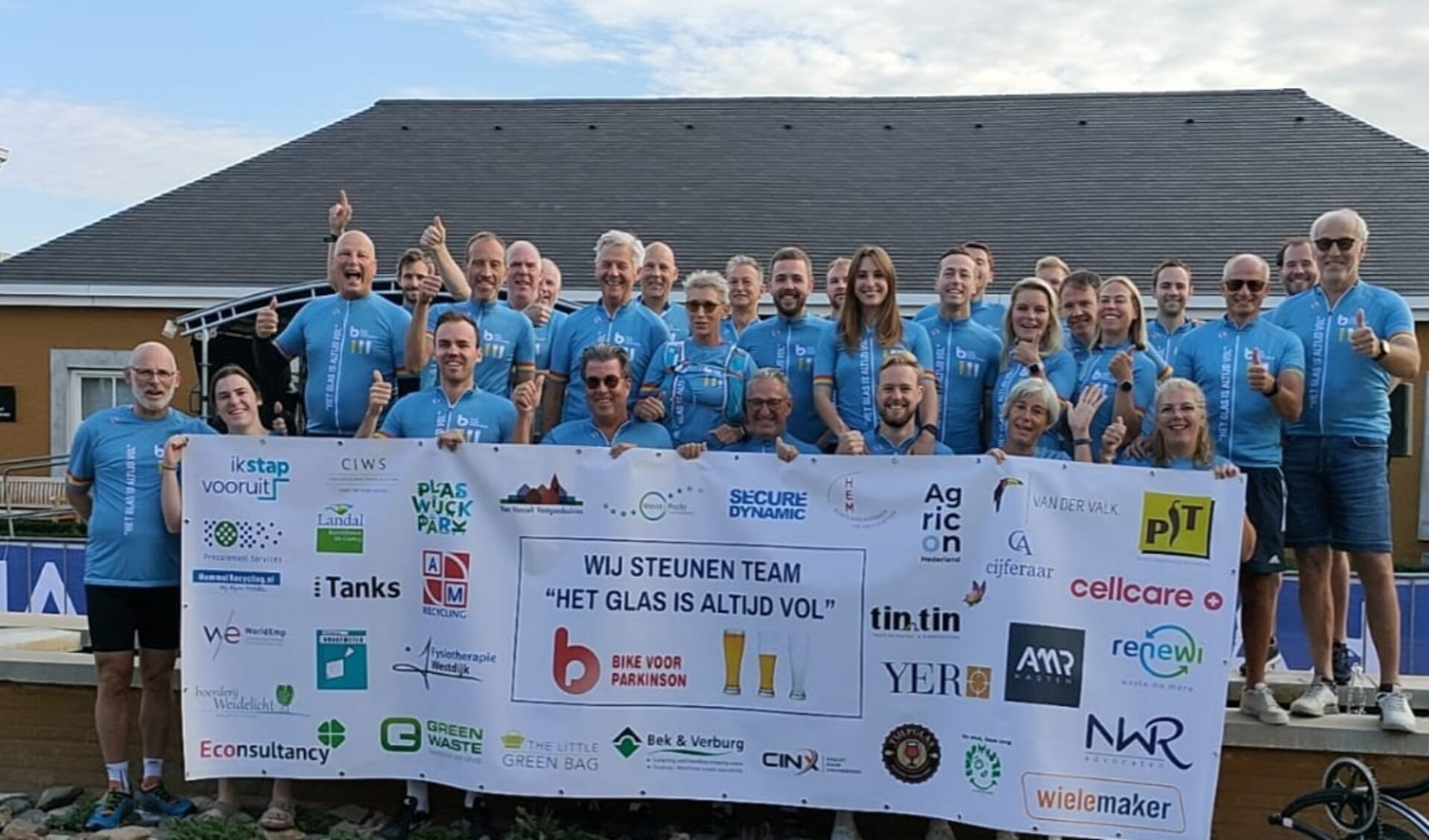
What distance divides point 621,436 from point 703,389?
428 millimetres

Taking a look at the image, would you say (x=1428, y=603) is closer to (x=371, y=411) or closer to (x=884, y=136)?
(x=371, y=411)

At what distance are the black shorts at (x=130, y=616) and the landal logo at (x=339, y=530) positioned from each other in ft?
2.33

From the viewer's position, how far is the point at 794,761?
475 cm

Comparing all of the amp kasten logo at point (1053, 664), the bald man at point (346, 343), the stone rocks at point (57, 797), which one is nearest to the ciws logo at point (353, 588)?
the bald man at point (346, 343)

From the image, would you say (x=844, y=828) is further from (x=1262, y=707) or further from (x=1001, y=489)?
(x=1262, y=707)

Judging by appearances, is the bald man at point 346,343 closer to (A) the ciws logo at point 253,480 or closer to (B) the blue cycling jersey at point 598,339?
(A) the ciws logo at point 253,480

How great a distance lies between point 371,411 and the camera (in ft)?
16.9

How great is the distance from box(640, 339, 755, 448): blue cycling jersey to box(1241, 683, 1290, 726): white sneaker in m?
2.39

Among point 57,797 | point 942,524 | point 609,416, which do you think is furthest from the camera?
point 57,797

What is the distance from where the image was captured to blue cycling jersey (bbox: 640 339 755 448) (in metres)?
5.17

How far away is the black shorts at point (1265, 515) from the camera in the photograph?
16.3 feet

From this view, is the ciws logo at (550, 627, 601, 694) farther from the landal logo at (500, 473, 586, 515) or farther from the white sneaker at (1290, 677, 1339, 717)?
the white sneaker at (1290, 677, 1339, 717)

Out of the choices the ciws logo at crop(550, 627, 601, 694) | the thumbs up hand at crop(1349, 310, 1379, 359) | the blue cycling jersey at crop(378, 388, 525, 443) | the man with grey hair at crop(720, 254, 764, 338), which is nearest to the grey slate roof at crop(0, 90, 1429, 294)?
the man with grey hair at crop(720, 254, 764, 338)

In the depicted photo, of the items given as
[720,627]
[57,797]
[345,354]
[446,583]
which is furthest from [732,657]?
[57,797]
